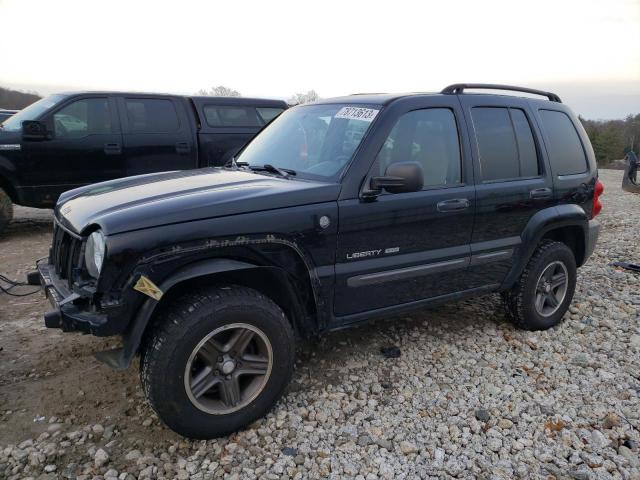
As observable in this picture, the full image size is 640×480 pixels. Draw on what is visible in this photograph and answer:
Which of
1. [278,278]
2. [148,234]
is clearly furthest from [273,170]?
[148,234]

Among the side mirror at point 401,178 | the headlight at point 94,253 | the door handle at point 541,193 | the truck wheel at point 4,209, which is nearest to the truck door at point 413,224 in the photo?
the side mirror at point 401,178

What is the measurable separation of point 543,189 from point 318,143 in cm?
189

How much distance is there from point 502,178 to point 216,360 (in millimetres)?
2483

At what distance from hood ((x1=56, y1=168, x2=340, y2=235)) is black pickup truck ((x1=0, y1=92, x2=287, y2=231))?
324cm

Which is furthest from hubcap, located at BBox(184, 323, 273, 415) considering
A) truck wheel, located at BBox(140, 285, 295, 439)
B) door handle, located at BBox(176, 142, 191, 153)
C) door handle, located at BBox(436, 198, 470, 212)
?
door handle, located at BBox(176, 142, 191, 153)

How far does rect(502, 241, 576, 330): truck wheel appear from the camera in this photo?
162 inches

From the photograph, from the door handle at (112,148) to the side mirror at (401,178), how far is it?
17.5 feet

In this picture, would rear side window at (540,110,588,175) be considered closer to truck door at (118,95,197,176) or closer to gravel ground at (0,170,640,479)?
gravel ground at (0,170,640,479)

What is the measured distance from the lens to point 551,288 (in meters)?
4.32

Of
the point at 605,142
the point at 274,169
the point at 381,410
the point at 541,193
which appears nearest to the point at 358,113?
the point at 274,169

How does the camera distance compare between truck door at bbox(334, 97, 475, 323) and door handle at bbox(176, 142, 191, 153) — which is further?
door handle at bbox(176, 142, 191, 153)

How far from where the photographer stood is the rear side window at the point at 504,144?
3709mm

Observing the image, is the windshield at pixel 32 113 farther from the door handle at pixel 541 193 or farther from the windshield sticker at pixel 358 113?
the door handle at pixel 541 193

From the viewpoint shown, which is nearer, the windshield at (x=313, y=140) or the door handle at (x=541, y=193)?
the windshield at (x=313, y=140)
